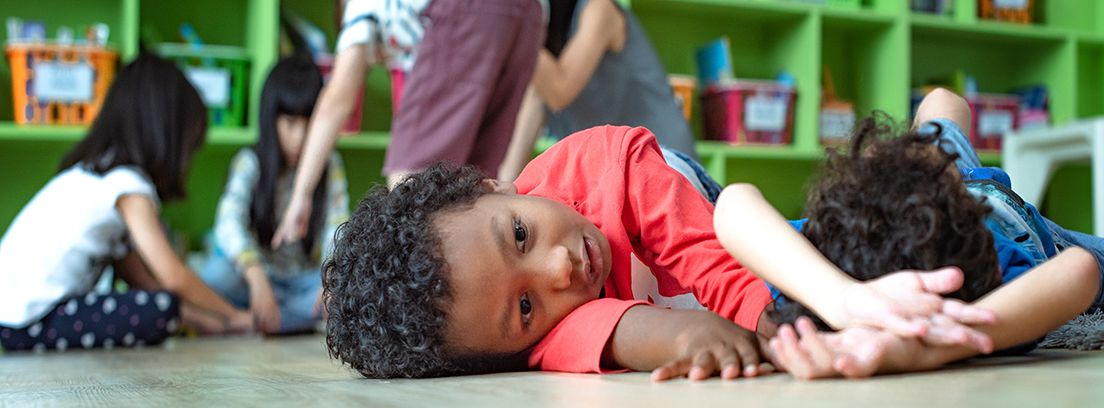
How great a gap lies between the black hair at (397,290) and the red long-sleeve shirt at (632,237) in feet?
0.30

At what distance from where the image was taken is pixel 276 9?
2539 mm

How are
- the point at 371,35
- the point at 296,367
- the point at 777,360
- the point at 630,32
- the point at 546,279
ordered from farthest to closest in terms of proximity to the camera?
1. the point at 630,32
2. the point at 371,35
3. the point at 296,367
4. the point at 546,279
5. the point at 777,360

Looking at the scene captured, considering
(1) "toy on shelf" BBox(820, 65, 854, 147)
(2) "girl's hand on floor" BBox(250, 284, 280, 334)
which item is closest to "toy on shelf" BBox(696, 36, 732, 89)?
(1) "toy on shelf" BBox(820, 65, 854, 147)

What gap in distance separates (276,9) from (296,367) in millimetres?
1569

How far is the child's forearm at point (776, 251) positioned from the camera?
66cm

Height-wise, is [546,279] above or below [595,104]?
below

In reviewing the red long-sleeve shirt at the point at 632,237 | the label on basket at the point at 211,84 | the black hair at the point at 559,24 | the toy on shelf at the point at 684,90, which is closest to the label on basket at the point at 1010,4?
the toy on shelf at the point at 684,90

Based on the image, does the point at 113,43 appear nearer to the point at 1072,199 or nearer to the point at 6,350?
the point at 6,350

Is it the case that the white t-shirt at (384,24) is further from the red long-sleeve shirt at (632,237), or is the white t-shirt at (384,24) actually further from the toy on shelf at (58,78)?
the toy on shelf at (58,78)

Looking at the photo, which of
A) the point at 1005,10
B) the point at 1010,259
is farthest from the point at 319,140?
the point at 1005,10

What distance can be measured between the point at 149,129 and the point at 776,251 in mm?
1745

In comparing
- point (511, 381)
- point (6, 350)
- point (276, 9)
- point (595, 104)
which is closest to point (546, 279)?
point (511, 381)

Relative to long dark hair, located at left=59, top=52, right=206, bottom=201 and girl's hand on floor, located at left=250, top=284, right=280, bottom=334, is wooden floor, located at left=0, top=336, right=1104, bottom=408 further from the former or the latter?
girl's hand on floor, located at left=250, top=284, right=280, bottom=334

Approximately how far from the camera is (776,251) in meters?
→ 0.69
